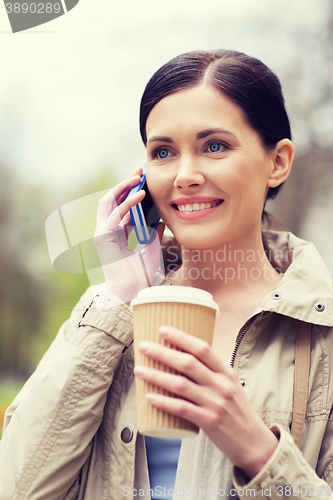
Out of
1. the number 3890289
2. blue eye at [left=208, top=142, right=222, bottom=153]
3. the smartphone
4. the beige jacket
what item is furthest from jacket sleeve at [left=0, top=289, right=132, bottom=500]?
the number 3890289

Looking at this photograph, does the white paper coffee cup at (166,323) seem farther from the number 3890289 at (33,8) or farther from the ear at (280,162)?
the number 3890289 at (33,8)

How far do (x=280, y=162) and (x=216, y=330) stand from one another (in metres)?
0.74

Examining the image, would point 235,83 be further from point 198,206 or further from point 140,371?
point 140,371

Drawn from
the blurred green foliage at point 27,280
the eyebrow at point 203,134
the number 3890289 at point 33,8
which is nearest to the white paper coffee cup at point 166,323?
the eyebrow at point 203,134

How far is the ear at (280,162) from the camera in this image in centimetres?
Answer: 170

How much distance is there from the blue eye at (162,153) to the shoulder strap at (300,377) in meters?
0.77

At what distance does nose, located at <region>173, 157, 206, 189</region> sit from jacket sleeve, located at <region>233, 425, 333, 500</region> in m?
0.83

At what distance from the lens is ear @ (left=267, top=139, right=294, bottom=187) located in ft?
5.58

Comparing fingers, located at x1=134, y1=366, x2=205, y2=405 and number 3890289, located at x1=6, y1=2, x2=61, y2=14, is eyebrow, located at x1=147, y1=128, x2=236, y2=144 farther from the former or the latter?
number 3890289, located at x1=6, y1=2, x2=61, y2=14

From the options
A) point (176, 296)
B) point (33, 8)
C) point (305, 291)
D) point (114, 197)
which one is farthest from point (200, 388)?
point (33, 8)

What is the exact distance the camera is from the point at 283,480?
0.97 m

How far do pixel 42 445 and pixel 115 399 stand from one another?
272 mm

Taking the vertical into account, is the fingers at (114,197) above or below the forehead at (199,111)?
below

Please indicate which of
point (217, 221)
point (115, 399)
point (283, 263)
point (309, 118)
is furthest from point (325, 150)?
point (115, 399)
